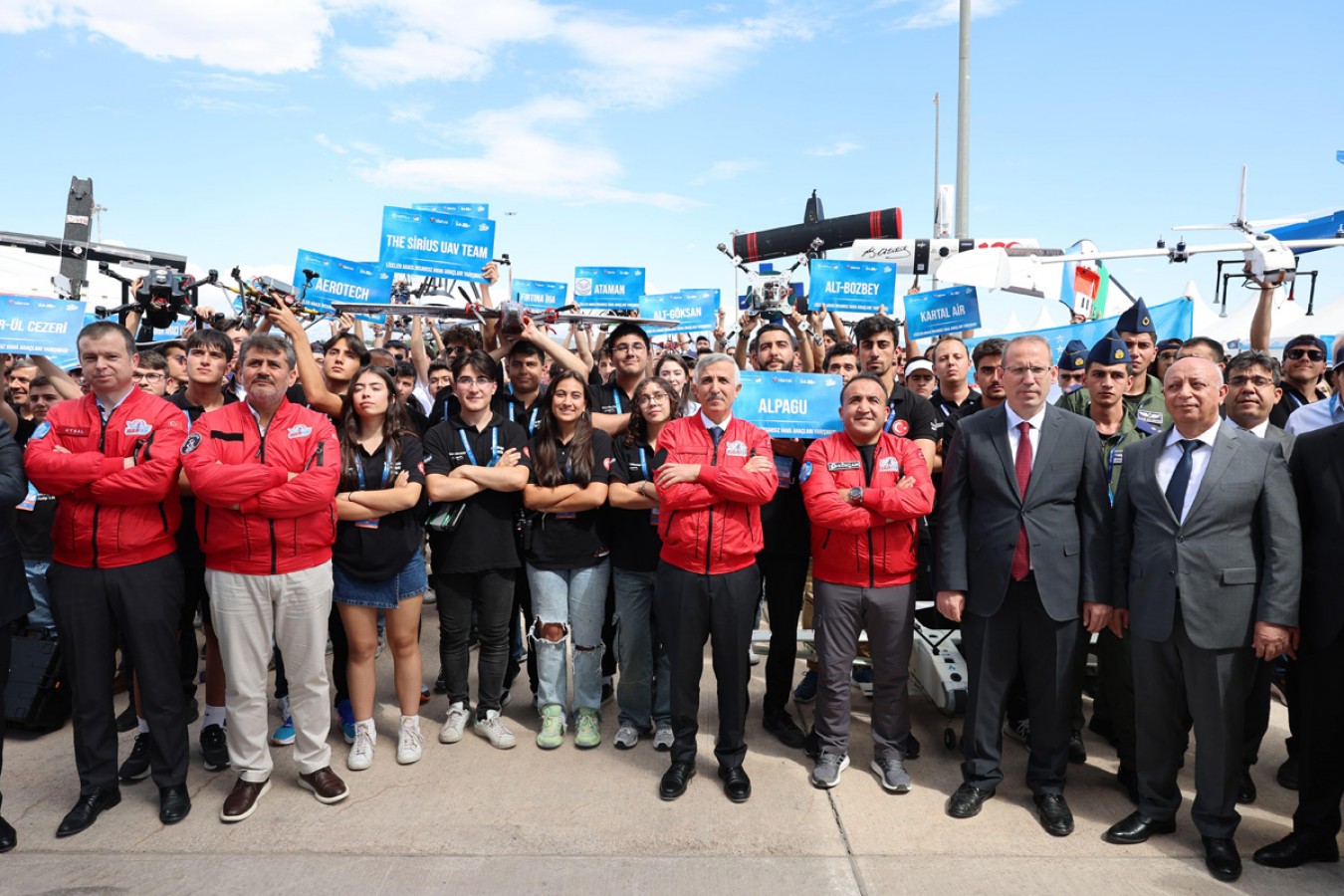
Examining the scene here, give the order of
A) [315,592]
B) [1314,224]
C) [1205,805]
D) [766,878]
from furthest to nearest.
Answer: [1314,224]
[315,592]
[1205,805]
[766,878]

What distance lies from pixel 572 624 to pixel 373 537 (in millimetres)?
1154

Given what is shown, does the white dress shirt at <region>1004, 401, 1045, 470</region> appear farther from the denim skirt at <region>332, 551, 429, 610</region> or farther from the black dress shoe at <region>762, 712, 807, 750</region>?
the denim skirt at <region>332, 551, 429, 610</region>

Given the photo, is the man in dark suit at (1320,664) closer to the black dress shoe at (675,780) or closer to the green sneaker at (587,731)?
the black dress shoe at (675,780)

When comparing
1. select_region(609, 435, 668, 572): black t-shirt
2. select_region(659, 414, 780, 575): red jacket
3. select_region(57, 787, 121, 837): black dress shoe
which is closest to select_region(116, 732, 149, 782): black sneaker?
select_region(57, 787, 121, 837): black dress shoe

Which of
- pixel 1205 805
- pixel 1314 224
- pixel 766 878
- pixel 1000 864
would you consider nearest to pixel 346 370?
pixel 766 878

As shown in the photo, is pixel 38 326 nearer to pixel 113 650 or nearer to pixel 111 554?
pixel 111 554

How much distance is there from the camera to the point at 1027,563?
3.74m

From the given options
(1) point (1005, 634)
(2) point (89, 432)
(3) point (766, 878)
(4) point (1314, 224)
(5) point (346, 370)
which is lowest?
(3) point (766, 878)

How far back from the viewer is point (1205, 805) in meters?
3.50

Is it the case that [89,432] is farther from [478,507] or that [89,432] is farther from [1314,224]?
[1314,224]

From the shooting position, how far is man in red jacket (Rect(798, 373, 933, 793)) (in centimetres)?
399

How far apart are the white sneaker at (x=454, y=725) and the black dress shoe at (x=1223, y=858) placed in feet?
11.6

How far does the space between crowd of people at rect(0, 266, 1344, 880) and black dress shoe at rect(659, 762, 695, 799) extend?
0.01m

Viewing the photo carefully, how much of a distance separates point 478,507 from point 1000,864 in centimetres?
293
